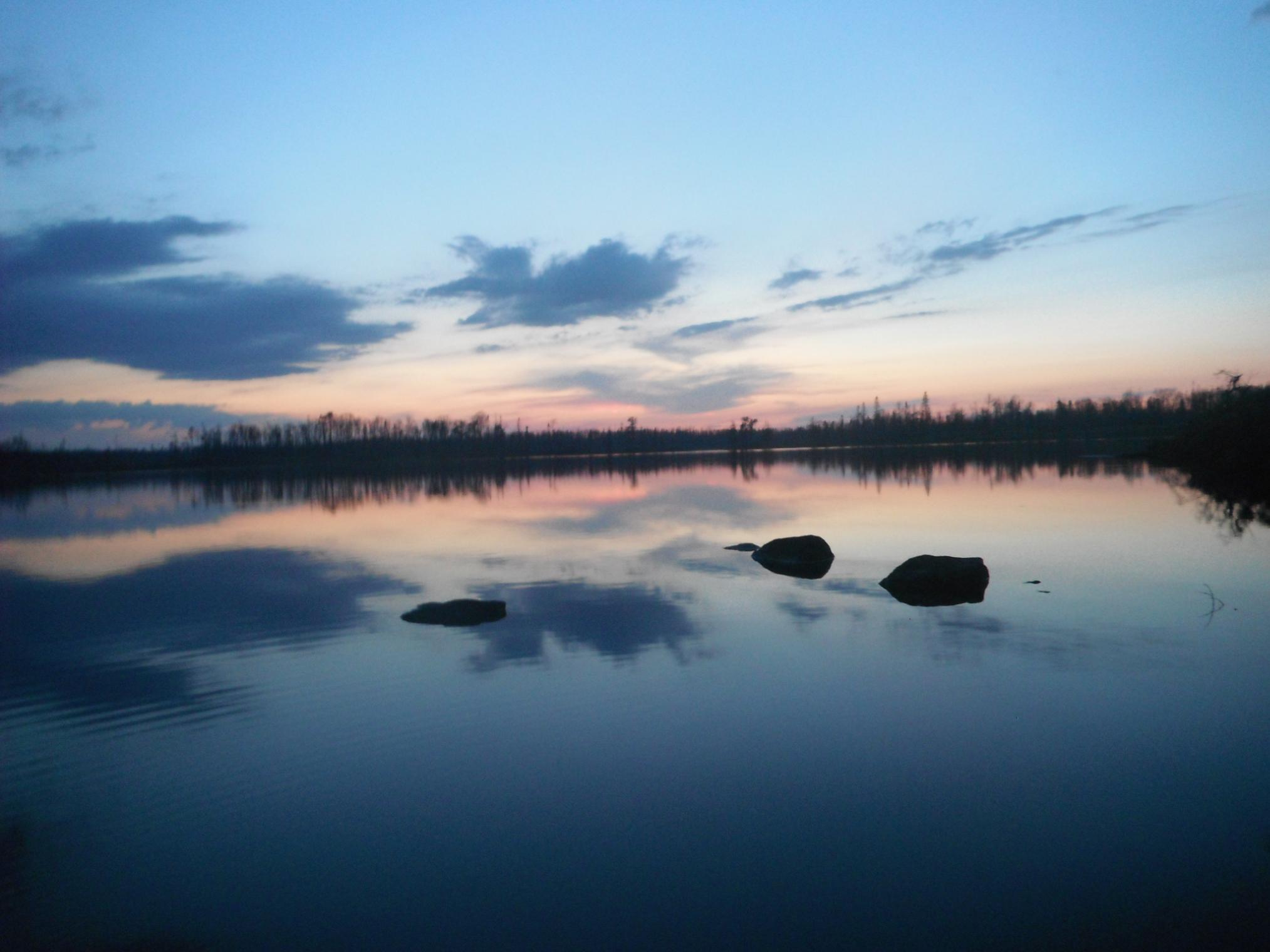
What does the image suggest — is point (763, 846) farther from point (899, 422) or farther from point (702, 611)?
point (899, 422)

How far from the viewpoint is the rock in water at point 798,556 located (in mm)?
15516

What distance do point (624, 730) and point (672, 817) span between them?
1.69 meters

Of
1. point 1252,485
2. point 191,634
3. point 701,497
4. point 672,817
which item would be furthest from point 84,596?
point 1252,485

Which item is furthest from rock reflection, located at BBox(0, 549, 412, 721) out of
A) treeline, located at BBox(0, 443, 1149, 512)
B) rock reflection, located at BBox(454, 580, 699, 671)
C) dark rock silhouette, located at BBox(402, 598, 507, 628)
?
treeline, located at BBox(0, 443, 1149, 512)

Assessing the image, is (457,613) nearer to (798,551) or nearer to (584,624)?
(584,624)

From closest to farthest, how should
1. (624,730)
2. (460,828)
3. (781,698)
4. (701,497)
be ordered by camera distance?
(460,828) < (624,730) < (781,698) < (701,497)

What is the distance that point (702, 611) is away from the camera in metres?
12.0

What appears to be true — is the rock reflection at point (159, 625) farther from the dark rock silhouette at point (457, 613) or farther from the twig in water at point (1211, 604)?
the twig in water at point (1211, 604)

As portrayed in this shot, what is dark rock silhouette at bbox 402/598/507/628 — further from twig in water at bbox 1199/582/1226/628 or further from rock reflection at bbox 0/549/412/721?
twig in water at bbox 1199/582/1226/628

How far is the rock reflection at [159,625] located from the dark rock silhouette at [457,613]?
116 cm

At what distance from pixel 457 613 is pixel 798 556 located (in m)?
7.44

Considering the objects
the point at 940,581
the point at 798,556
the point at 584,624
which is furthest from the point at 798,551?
the point at 584,624

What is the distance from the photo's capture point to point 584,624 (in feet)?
37.1

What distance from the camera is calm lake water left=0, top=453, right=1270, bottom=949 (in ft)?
14.4
